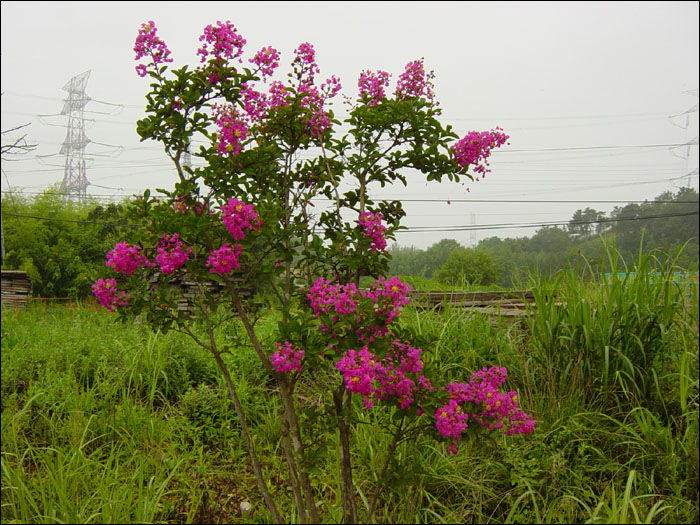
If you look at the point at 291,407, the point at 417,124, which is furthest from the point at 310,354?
the point at 417,124

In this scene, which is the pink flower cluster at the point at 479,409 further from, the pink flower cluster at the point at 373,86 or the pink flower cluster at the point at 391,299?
the pink flower cluster at the point at 373,86

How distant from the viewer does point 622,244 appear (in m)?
3.44

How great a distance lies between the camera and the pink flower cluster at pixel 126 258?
5.07ft

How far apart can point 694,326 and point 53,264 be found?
1507cm

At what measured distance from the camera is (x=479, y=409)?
1.54m

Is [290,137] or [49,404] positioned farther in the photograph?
[49,404]

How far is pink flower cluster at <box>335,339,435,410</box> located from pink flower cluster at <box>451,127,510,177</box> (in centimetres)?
79

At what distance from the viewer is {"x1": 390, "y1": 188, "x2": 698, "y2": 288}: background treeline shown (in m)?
3.31

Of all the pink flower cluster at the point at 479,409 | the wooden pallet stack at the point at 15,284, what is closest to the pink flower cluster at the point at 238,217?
the pink flower cluster at the point at 479,409

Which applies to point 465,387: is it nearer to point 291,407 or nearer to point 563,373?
point 291,407

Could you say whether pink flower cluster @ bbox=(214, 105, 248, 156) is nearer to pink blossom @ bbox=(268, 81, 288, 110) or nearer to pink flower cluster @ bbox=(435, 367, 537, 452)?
pink blossom @ bbox=(268, 81, 288, 110)

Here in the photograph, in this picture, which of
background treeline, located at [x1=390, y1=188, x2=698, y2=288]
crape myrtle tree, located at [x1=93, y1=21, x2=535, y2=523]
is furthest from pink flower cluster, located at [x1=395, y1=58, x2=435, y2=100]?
background treeline, located at [x1=390, y1=188, x2=698, y2=288]

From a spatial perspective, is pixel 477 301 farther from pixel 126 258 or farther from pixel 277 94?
pixel 126 258

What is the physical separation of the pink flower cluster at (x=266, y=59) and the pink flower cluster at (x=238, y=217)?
663 mm
